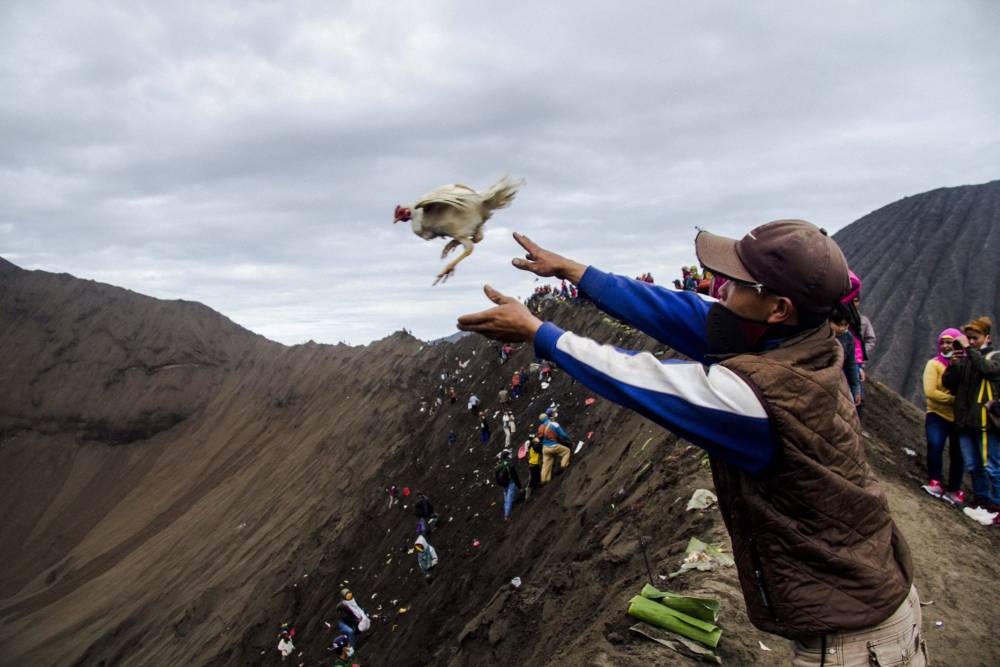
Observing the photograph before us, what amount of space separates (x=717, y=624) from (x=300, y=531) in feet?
59.4

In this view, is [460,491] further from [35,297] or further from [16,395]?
[35,297]

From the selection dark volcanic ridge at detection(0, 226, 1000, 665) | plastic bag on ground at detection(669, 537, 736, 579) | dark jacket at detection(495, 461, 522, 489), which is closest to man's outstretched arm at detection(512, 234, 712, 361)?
dark volcanic ridge at detection(0, 226, 1000, 665)

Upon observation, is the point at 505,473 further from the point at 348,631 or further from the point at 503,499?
the point at 348,631

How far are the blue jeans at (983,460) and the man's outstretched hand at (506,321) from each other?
18.2 ft

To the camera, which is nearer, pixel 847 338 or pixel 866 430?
pixel 847 338

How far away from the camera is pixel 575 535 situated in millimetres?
7039

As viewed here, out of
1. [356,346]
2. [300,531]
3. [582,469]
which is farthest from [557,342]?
[356,346]

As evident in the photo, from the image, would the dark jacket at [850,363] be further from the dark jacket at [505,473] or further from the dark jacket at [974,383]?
the dark jacket at [505,473]

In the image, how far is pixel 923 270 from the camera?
2534 cm

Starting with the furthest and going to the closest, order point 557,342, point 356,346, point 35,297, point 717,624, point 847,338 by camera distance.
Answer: point 35,297, point 356,346, point 847,338, point 717,624, point 557,342

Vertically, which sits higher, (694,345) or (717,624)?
(694,345)

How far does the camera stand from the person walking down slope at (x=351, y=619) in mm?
9945

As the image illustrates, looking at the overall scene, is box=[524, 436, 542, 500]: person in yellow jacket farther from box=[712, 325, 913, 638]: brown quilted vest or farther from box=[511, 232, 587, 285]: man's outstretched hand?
box=[712, 325, 913, 638]: brown quilted vest

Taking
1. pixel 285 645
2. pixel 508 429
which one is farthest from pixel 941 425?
pixel 285 645
